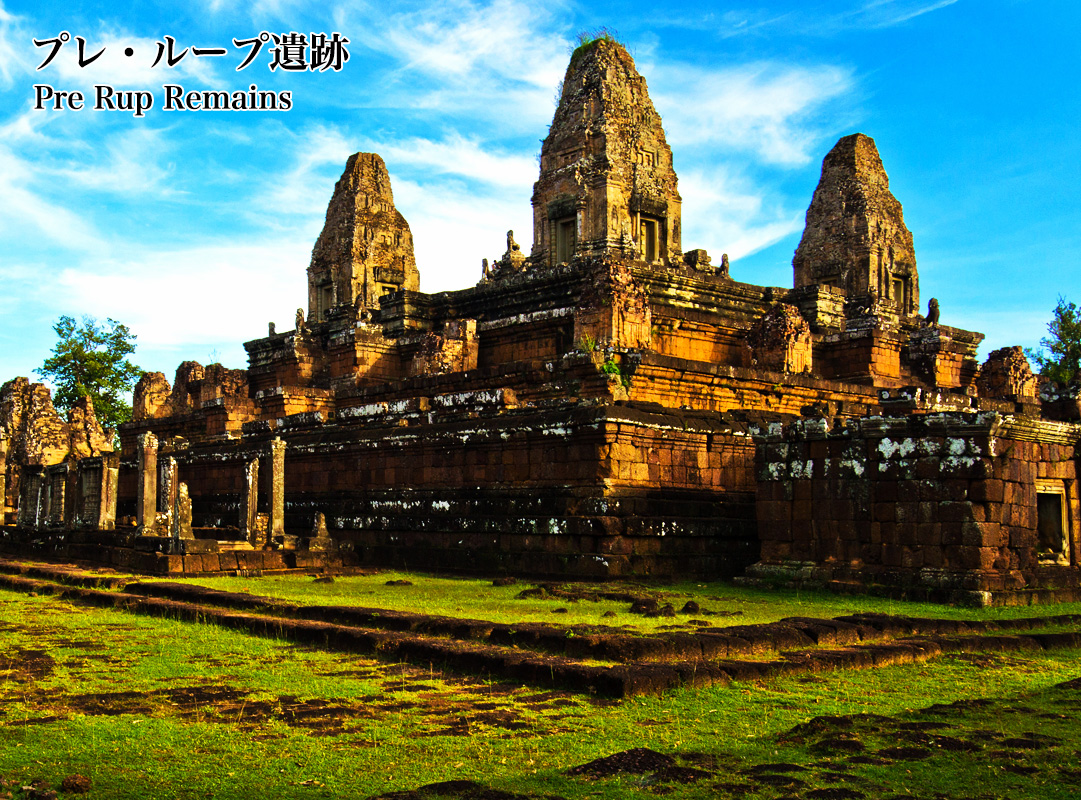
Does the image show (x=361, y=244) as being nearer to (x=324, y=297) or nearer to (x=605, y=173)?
(x=324, y=297)

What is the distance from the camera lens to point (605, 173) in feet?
74.9

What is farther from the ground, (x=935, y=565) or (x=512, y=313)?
(x=512, y=313)

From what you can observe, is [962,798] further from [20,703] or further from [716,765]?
[20,703]

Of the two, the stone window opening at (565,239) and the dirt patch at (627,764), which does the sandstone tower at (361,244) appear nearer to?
the stone window opening at (565,239)

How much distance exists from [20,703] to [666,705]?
342cm

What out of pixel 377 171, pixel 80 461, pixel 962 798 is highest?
pixel 377 171

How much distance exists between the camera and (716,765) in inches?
169

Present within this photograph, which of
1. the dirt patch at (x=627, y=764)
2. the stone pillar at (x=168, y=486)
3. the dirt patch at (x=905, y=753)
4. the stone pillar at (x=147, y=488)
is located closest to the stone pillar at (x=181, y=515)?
the stone pillar at (x=168, y=486)

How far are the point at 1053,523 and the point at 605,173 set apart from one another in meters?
13.8

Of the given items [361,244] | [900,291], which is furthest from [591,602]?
[361,244]

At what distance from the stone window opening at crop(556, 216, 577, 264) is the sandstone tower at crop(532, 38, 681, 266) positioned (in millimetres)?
23

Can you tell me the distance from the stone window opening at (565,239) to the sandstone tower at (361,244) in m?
13.5

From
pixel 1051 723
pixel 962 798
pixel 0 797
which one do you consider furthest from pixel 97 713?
pixel 1051 723

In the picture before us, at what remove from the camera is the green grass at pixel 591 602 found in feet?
28.6
